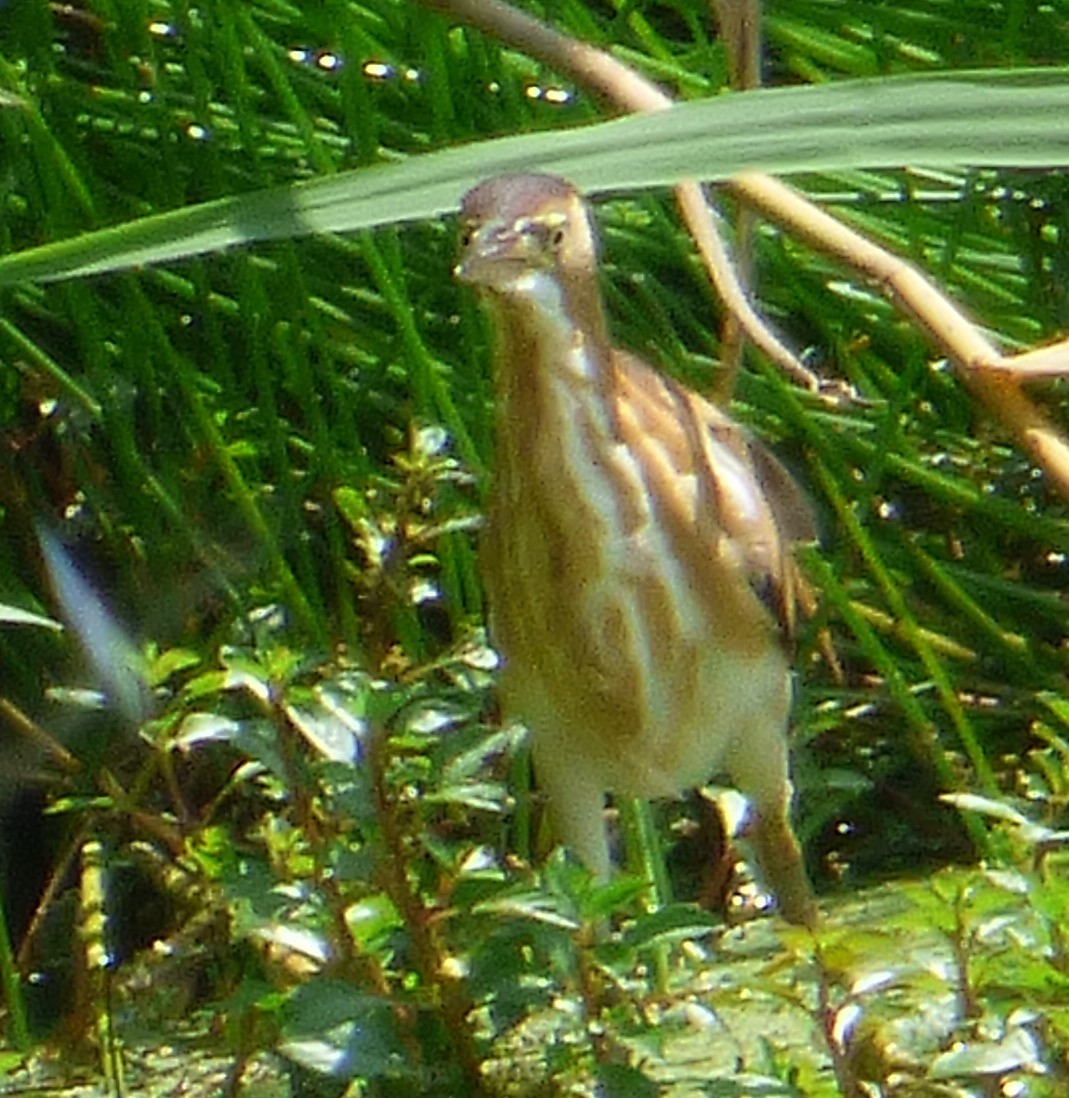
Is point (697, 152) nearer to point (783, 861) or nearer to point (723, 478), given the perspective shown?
point (723, 478)

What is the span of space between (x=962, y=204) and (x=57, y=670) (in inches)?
26.6

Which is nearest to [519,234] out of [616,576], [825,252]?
[616,576]

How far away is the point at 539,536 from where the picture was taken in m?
1.27

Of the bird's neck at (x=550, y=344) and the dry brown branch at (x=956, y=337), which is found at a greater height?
the bird's neck at (x=550, y=344)

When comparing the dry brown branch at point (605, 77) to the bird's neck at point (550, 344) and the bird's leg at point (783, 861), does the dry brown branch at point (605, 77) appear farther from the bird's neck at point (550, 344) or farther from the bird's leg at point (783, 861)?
the bird's leg at point (783, 861)

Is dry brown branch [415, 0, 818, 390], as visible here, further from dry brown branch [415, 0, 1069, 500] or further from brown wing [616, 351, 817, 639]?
brown wing [616, 351, 817, 639]

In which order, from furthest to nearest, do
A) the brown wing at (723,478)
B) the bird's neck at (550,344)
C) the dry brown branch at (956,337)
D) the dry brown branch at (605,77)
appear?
1. the brown wing at (723,478)
2. the bird's neck at (550,344)
3. the dry brown branch at (605,77)
4. the dry brown branch at (956,337)

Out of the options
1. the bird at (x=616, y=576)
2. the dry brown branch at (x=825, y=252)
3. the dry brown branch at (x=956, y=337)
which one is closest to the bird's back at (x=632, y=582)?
the bird at (x=616, y=576)

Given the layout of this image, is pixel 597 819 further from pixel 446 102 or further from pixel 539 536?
pixel 446 102

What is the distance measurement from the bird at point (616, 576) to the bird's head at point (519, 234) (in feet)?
0.04

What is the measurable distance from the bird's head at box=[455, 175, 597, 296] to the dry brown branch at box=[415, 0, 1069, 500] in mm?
99

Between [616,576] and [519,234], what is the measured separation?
0.22 m

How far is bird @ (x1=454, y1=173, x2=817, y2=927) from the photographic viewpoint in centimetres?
123

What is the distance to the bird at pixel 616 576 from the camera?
123cm
